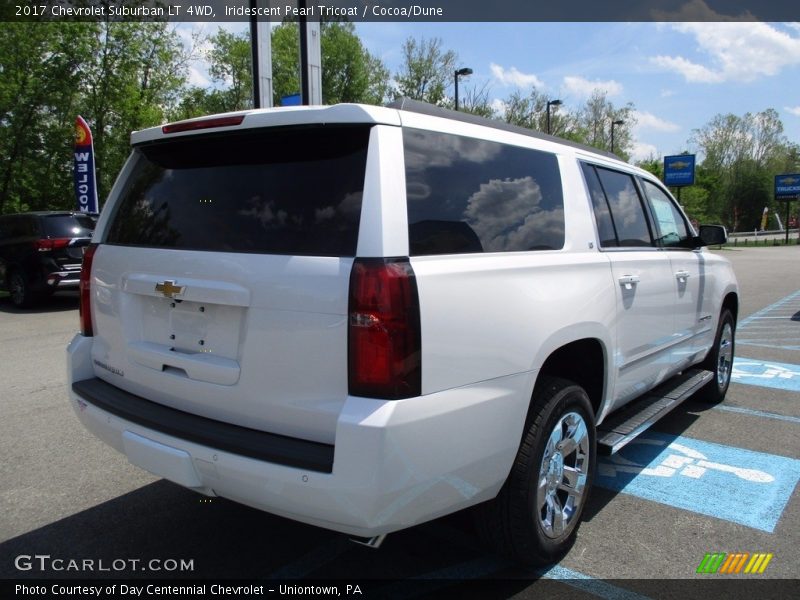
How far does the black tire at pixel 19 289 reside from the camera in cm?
1167

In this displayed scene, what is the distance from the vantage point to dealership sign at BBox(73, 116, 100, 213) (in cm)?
1727

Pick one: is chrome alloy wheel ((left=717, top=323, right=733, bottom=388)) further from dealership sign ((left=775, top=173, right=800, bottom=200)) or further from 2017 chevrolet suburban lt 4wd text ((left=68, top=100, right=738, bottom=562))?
dealership sign ((left=775, top=173, right=800, bottom=200))

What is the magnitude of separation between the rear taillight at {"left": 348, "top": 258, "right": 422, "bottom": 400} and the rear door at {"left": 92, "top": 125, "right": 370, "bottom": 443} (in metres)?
0.05

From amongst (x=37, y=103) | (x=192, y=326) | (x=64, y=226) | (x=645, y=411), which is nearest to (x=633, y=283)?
(x=645, y=411)

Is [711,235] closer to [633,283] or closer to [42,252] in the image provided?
[633,283]

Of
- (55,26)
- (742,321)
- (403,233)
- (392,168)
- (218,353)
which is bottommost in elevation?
(742,321)

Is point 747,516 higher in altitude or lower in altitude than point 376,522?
lower

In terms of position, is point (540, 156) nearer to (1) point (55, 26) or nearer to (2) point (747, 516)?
(2) point (747, 516)

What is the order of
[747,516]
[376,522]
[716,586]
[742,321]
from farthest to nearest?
1. [742,321]
2. [747,516]
3. [716,586]
4. [376,522]

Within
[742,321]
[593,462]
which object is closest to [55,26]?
[742,321]

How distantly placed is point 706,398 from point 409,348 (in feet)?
14.2

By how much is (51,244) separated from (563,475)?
11414 millimetres

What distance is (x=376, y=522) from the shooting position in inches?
81.2

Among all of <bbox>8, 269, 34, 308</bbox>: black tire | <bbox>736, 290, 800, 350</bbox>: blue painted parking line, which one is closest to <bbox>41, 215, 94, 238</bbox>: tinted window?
<bbox>8, 269, 34, 308</bbox>: black tire
